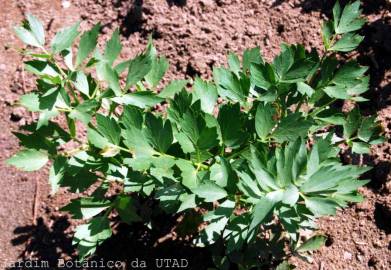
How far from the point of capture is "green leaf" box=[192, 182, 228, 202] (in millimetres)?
1505

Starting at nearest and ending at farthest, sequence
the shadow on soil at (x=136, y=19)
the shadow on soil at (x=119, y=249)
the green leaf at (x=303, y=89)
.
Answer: the green leaf at (x=303, y=89) → the shadow on soil at (x=119, y=249) → the shadow on soil at (x=136, y=19)

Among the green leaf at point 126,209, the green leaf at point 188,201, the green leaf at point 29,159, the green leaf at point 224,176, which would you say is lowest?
the green leaf at point 126,209

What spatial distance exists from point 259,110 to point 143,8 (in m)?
1.33

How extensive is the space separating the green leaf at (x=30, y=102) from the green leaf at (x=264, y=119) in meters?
0.73

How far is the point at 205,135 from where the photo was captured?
4.99 ft

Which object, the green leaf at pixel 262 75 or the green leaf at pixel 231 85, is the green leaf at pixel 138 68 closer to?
the green leaf at pixel 231 85

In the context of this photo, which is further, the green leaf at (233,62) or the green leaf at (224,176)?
the green leaf at (233,62)

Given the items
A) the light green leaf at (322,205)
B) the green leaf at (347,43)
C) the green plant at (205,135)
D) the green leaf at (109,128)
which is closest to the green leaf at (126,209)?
the green plant at (205,135)

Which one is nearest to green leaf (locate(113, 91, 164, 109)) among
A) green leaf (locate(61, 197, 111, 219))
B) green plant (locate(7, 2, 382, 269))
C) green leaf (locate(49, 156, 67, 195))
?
green plant (locate(7, 2, 382, 269))

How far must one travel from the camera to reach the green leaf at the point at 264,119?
1.54m

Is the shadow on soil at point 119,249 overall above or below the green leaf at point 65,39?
below

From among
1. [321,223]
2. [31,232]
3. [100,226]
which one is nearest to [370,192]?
[321,223]

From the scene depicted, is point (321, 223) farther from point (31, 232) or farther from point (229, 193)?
point (31, 232)

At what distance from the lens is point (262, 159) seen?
148cm
